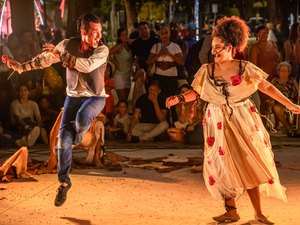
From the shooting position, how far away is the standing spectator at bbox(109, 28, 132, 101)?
1343cm

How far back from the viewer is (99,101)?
24.3 ft

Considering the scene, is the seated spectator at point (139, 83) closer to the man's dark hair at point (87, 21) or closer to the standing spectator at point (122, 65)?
the standing spectator at point (122, 65)

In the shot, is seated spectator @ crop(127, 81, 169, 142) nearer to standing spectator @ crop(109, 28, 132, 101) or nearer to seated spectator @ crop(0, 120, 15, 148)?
standing spectator @ crop(109, 28, 132, 101)

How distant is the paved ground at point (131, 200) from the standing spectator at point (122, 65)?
162 inches

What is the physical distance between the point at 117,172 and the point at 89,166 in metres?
0.53

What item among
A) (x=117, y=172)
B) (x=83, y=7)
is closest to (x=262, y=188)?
(x=117, y=172)

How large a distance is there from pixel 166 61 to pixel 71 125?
204 inches

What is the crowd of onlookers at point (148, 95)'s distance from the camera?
38.1 feet

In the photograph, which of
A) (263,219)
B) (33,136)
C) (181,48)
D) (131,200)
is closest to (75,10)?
(181,48)

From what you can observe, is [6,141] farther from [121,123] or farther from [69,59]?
[69,59]

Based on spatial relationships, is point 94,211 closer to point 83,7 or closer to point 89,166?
point 89,166

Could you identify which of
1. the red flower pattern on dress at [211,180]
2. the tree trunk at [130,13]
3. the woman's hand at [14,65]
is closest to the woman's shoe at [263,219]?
the red flower pattern on dress at [211,180]

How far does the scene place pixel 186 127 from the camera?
452 inches

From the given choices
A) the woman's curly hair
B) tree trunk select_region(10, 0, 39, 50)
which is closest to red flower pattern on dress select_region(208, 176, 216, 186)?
the woman's curly hair
